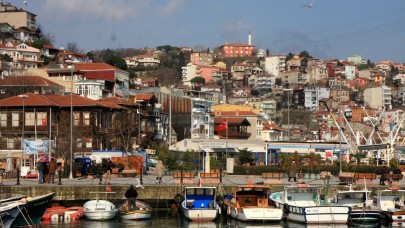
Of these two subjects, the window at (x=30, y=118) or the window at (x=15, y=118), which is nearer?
the window at (x=30, y=118)

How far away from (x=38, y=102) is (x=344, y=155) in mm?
38903

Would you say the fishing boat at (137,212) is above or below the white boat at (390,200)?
below

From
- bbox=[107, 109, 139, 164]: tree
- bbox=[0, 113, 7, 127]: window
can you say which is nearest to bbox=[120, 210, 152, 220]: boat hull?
bbox=[107, 109, 139, 164]: tree

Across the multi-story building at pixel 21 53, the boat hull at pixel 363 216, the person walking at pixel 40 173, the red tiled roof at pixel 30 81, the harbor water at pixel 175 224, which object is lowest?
the harbor water at pixel 175 224

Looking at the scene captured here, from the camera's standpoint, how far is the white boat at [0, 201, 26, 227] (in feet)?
126

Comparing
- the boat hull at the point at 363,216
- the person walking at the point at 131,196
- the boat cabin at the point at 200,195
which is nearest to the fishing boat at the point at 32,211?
the person walking at the point at 131,196

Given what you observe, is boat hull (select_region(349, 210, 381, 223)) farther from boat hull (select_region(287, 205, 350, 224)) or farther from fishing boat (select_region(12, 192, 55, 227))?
fishing boat (select_region(12, 192, 55, 227))

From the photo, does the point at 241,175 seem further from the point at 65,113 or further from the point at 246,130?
the point at 246,130

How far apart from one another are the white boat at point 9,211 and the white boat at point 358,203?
17557 mm

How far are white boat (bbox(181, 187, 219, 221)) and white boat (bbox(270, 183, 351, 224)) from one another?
3.98 meters

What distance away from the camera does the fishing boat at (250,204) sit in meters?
44.5

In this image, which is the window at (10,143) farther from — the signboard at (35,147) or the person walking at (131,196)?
the person walking at (131,196)

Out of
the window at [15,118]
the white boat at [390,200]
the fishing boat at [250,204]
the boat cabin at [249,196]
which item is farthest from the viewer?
the window at [15,118]

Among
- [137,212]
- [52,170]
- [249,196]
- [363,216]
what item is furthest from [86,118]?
[363,216]
